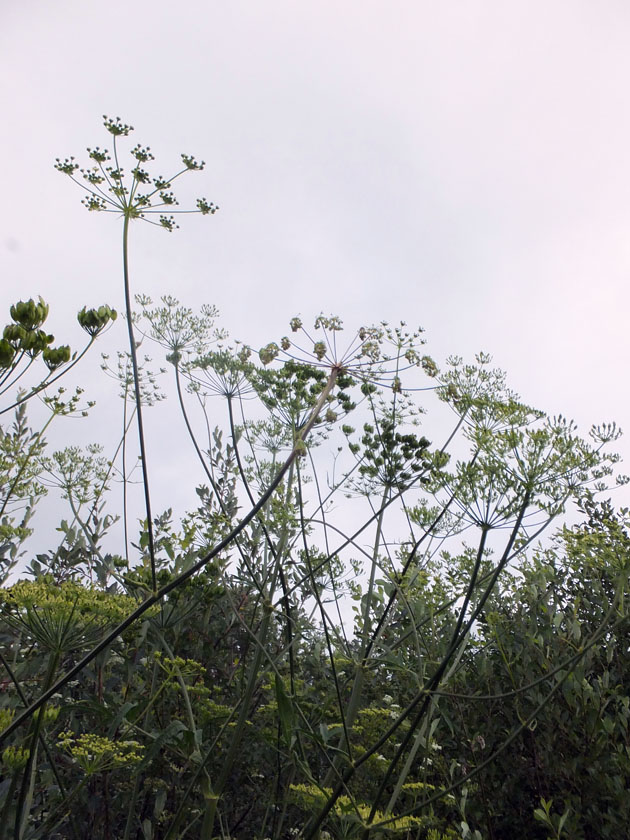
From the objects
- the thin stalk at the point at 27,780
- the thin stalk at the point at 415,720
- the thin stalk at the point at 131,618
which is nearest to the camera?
the thin stalk at the point at 131,618

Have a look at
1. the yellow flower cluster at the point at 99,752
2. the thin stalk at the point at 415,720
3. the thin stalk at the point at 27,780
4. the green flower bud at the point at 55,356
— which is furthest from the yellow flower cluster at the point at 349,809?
the green flower bud at the point at 55,356

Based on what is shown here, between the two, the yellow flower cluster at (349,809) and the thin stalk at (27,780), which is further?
the yellow flower cluster at (349,809)

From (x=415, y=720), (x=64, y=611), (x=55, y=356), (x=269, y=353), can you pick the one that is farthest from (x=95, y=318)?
(x=415, y=720)

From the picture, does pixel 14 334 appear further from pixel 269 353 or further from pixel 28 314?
pixel 269 353

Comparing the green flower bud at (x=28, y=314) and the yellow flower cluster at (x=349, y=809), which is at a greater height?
the green flower bud at (x=28, y=314)

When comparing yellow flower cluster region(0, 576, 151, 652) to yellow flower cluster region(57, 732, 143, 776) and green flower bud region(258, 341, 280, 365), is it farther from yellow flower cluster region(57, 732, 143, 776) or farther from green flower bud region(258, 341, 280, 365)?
green flower bud region(258, 341, 280, 365)

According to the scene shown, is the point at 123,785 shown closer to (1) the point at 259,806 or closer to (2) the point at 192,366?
(1) the point at 259,806

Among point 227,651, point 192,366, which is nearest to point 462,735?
point 227,651

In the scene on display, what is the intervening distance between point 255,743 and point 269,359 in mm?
2459

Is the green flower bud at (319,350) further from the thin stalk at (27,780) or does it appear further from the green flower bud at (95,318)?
the thin stalk at (27,780)

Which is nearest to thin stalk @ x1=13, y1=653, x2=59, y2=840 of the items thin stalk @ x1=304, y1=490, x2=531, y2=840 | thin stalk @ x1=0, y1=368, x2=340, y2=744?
thin stalk @ x1=0, y1=368, x2=340, y2=744

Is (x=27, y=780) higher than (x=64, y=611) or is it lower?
lower

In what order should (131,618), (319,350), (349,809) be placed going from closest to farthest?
(131,618) < (349,809) < (319,350)

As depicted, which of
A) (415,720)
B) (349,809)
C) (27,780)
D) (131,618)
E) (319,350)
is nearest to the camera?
(131,618)
